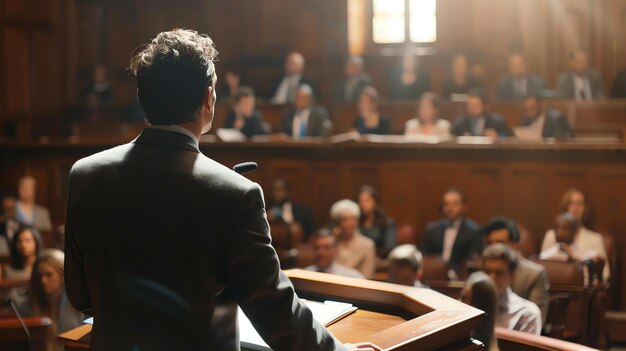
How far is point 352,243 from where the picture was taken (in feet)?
22.4

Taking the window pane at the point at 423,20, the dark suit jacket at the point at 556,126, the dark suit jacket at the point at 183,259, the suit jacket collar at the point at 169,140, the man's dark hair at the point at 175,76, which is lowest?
the dark suit jacket at the point at 556,126

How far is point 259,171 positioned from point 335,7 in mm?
5074

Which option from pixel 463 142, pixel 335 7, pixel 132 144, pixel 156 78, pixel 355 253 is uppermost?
pixel 335 7

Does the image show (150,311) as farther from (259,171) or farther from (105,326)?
(259,171)

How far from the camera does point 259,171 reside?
8391 millimetres

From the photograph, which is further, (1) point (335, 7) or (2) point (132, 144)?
(1) point (335, 7)

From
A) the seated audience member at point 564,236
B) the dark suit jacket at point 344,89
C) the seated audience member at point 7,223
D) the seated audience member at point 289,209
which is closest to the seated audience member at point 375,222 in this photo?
the seated audience member at point 289,209

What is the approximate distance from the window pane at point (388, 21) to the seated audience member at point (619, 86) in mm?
3301

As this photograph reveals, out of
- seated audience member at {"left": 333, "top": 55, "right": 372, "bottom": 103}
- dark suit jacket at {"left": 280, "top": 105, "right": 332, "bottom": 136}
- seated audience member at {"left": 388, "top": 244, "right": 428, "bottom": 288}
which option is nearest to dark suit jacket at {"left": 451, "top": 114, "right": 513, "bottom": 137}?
dark suit jacket at {"left": 280, "top": 105, "right": 332, "bottom": 136}

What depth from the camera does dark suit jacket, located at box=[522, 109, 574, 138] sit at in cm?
861

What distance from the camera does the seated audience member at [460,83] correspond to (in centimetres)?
1107

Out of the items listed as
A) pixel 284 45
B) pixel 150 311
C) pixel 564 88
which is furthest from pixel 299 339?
pixel 284 45

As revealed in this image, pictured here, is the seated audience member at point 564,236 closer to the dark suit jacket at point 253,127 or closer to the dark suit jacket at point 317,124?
the dark suit jacket at point 317,124

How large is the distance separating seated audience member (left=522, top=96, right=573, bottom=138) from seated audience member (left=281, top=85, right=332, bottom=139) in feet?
6.66
